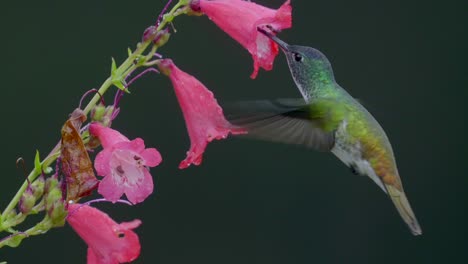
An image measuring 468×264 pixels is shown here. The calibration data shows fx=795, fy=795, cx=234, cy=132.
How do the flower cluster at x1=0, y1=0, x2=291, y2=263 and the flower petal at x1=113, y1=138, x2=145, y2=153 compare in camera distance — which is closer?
the flower cluster at x1=0, y1=0, x2=291, y2=263

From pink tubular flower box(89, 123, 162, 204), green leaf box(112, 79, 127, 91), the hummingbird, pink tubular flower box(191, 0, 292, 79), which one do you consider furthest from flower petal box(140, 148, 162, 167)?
the hummingbird

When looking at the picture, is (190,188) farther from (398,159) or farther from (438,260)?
(438,260)

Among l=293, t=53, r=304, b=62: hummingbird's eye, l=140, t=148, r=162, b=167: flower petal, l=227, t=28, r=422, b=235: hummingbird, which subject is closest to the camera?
l=140, t=148, r=162, b=167: flower petal

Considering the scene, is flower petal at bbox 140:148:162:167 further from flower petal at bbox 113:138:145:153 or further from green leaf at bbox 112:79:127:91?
green leaf at bbox 112:79:127:91

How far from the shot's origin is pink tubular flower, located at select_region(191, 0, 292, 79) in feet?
6.49

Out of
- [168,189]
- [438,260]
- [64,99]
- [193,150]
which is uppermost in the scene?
[193,150]

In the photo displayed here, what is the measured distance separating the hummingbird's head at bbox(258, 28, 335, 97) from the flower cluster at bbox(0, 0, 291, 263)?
44 centimetres

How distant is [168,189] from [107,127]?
9.75 ft

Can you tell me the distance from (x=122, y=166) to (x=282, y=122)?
1.97 feet

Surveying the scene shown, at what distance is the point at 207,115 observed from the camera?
2.03 metres

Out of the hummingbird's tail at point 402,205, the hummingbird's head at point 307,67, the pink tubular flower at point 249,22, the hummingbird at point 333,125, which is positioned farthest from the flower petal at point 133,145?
the hummingbird's tail at point 402,205

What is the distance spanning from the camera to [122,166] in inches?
69.9

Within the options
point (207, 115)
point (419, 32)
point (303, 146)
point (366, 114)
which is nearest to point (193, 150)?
point (207, 115)

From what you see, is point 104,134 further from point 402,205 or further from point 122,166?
point 402,205
